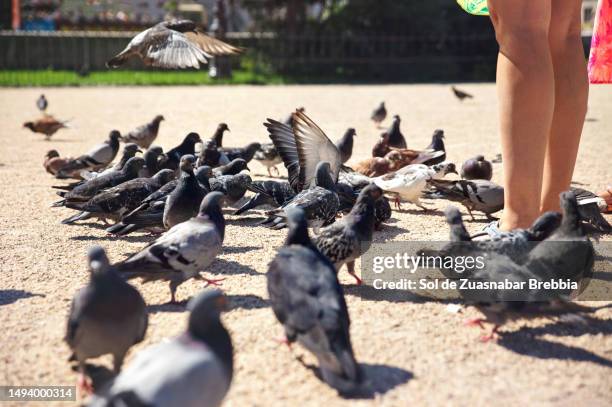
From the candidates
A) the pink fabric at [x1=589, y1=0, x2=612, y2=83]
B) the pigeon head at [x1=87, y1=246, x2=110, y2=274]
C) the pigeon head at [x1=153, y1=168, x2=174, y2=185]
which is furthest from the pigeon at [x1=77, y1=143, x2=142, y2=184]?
the pink fabric at [x1=589, y1=0, x2=612, y2=83]

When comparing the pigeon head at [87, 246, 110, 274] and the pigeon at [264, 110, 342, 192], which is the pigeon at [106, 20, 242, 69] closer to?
the pigeon at [264, 110, 342, 192]

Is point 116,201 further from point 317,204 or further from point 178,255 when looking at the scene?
point 178,255

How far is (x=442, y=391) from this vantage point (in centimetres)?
316

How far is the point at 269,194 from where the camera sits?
6707 millimetres

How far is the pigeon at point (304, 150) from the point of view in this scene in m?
6.16

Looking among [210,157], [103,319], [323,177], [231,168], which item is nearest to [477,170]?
[323,177]

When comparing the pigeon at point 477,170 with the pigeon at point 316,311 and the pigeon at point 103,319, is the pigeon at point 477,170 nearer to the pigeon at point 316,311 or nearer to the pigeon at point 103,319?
the pigeon at point 316,311

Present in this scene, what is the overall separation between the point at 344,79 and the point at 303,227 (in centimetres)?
2516

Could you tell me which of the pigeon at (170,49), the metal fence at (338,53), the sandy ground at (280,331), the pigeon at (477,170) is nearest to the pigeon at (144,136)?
the sandy ground at (280,331)

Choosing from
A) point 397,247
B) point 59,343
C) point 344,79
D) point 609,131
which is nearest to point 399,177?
point 397,247

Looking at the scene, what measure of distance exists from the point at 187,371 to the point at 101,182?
14.8ft

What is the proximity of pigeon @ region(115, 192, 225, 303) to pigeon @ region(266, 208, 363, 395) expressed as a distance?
878 millimetres

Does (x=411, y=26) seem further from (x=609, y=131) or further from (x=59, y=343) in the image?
(x=59, y=343)

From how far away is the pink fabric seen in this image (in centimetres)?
539
